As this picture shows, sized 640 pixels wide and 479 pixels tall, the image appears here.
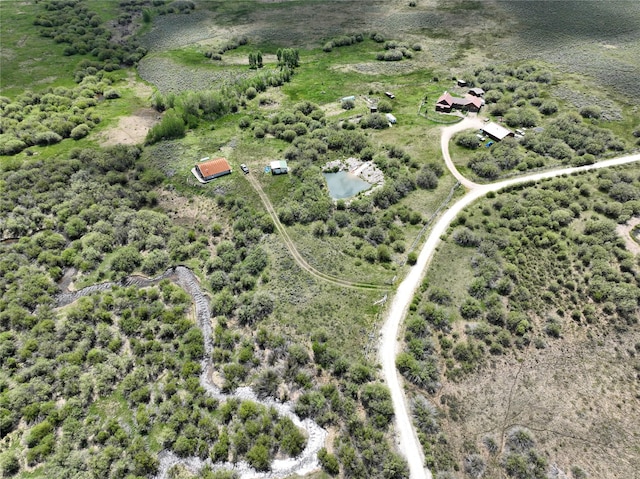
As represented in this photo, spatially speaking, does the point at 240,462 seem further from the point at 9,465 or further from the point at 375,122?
the point at 375,122

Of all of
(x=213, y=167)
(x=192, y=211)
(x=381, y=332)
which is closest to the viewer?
(x=381, y=332)

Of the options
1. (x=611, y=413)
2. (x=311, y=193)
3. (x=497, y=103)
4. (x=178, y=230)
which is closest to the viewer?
(x=611, y=413)

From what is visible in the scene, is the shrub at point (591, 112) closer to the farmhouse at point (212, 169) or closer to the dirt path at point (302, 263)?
the dirt path at point (302, 263)

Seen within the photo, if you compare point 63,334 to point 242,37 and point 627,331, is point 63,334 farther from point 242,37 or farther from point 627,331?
point 242,37

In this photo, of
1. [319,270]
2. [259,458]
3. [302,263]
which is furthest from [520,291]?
[259,458]

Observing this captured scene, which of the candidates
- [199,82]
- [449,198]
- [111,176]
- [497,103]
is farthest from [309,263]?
[199,82]

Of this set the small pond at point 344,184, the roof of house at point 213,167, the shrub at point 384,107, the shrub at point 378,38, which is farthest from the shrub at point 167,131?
the shrub at point 378,38
